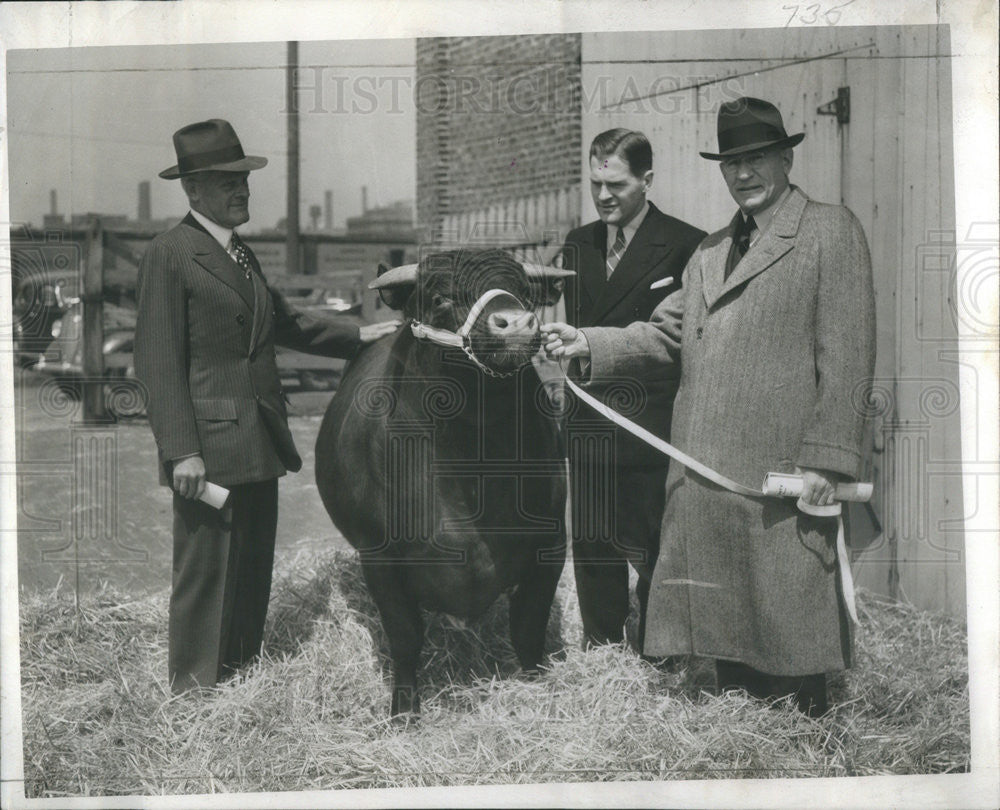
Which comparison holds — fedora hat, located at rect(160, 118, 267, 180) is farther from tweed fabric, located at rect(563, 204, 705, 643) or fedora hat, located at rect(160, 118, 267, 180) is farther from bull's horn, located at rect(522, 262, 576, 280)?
tweed fabric, located at rect(563, 204, 705, 643)

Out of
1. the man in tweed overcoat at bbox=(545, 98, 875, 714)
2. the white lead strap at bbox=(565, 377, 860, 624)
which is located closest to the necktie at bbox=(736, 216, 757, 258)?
the man in tweed overcoat at bbox=(545, 98, 875, 714)

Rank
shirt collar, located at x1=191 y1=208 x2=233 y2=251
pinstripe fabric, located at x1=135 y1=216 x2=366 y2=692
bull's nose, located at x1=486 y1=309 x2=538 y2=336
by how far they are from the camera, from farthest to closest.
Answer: shirt collar, located at x1=191 y1=208 x2=233 y2=251
pinstripe fabric, located at x1=135 y1=216 x2=366 y2=692
bull's nose, located at x1=486 y1=309 x2=538 y2=336

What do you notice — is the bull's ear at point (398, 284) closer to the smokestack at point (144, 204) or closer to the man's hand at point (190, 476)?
the man's hand at point (190, 476)

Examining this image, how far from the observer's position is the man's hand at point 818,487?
13.8 feet

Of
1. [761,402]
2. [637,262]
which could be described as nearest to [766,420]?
[761,402]

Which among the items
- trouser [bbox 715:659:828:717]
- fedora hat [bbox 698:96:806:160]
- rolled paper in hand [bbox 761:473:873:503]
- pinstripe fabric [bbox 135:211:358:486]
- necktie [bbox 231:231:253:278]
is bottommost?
trouser [bbox 715:659:828:717]

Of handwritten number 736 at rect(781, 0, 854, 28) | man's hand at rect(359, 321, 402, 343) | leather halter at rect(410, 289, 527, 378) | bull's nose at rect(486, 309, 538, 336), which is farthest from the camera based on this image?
man's hand at rect(359, 321, 402, 343)

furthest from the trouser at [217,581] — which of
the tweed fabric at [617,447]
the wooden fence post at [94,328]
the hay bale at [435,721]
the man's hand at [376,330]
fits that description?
the tweed fabric at [617,447]

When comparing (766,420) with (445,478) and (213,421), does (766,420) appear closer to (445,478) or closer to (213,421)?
(445,478)

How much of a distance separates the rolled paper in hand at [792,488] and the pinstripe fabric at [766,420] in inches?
2.4

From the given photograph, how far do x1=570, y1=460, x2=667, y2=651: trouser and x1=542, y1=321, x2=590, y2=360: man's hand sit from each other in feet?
2.20

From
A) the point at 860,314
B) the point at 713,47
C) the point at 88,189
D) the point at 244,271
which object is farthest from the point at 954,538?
the point at 88,189

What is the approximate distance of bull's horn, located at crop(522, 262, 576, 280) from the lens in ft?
14.8

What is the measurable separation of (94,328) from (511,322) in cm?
209
